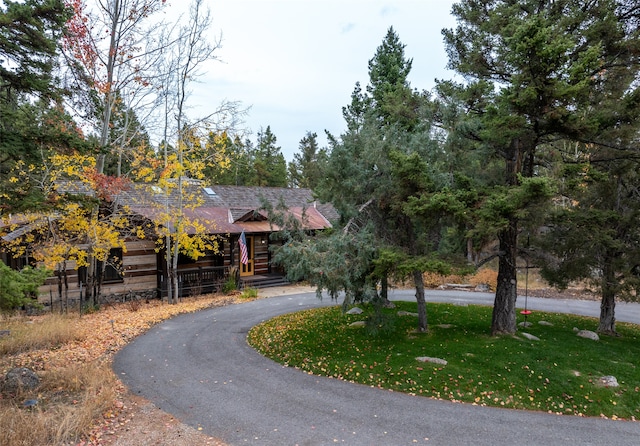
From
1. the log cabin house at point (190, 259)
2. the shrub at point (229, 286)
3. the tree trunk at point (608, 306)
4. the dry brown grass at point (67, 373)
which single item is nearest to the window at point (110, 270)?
the log cabin house at point (190, 259)

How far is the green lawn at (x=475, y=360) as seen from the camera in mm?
8461

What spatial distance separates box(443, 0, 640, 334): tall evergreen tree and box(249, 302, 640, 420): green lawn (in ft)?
5.28

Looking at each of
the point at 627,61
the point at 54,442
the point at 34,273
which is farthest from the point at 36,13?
the point at 627,61

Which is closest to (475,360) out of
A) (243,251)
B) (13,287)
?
(13,287)

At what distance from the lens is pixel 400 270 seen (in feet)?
31.0

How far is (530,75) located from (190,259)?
60.2 ft

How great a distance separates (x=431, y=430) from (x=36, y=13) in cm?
1132

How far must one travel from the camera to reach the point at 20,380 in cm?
809

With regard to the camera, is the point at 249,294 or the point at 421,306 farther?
the point at 249,294

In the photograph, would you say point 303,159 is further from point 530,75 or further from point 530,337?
point 530,75

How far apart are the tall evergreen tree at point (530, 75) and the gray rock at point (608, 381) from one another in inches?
117

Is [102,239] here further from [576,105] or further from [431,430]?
[576,105]

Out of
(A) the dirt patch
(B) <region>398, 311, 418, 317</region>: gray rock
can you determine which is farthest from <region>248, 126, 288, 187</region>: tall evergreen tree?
(A) the dirt patch

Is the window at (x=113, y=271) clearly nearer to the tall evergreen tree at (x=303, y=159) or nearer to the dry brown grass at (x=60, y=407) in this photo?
the dry brown grass at (x=60, y=407)
